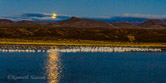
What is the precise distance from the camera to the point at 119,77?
29.2m

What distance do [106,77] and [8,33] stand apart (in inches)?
4333

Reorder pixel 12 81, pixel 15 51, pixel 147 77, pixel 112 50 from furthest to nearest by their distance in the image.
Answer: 1. pixel 112 50
2. pixel 15 51
3. pixel 147 77
4. pixel 12 81

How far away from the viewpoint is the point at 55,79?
2705 cm

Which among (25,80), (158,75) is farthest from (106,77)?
(25,80)

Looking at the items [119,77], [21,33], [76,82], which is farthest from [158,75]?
[21,33]

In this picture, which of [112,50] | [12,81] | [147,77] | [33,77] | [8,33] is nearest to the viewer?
[12,81]

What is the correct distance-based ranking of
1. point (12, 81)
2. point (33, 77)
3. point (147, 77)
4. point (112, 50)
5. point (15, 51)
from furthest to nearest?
point (112, 50) → point (15, 51) → point (147, 77) → point (33, 77) → point (12, 81)

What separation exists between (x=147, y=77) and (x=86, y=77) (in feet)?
20.4

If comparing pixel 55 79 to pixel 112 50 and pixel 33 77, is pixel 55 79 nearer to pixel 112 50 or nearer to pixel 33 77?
pixel 33 77

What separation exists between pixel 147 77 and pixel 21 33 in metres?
110

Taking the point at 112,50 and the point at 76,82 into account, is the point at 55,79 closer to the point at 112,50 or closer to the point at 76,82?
the point at 76,82

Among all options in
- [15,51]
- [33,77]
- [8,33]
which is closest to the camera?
[33,77]

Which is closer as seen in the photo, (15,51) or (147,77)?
(147,77)

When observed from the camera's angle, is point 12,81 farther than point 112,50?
No
